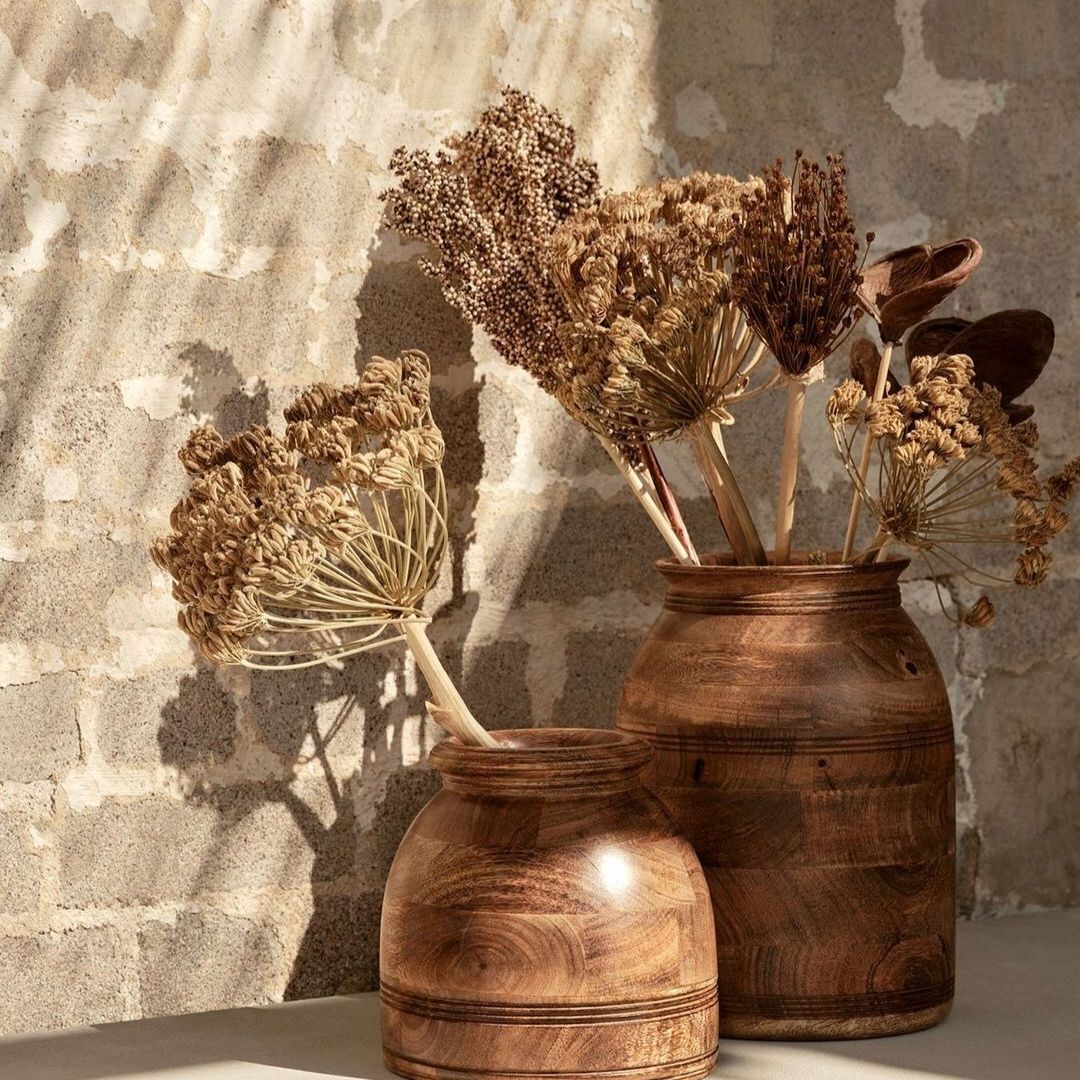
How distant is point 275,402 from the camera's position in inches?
68.7

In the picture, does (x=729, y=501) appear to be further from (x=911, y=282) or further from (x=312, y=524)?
(x=312, y=524)

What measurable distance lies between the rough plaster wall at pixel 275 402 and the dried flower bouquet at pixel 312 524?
0.23 m

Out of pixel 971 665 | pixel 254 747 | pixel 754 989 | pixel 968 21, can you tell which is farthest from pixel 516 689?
pixel 968 21

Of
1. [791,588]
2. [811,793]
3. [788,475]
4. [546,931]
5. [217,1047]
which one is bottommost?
[217,1047]

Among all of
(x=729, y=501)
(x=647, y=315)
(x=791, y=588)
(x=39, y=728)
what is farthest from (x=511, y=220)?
(x=39, y=728)

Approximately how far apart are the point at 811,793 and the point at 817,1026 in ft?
0.73

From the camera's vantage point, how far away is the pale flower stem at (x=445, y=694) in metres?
1.47

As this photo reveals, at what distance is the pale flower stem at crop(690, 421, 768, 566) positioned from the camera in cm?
159

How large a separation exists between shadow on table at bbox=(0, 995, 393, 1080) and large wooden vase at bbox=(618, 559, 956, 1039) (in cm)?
36

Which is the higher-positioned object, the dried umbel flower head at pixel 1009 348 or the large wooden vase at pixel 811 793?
the dried umbel flower head at pixel 1009 348

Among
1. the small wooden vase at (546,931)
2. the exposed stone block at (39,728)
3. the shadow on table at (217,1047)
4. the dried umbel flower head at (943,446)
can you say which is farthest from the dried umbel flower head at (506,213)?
the shadow on table at (217,1047)

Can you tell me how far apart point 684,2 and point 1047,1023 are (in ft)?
3.89

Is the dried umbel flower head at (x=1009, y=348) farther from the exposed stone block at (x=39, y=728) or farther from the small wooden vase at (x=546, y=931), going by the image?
the exposed stone block at (x=39, y=728)

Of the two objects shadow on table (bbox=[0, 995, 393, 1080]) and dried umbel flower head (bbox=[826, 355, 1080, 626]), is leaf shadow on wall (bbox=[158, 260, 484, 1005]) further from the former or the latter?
dried umbel flower head (bbox=[826, 355, 1080, 626])
